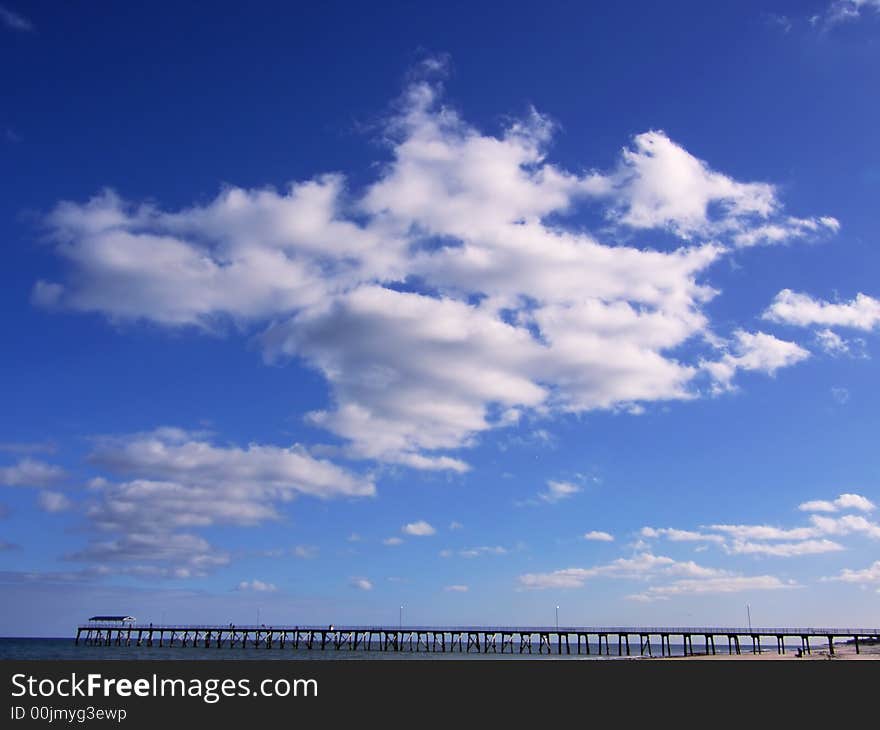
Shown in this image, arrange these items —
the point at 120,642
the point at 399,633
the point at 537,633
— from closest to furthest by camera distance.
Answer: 1. the point at 537,633
2. the point at 399,633
3. the point at 120,642
